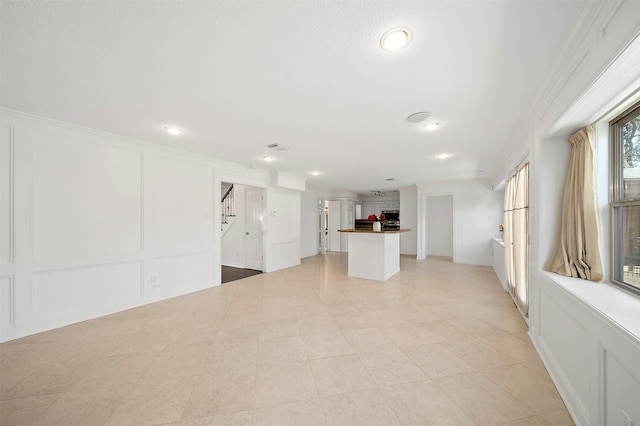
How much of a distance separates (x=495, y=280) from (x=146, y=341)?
266 inches

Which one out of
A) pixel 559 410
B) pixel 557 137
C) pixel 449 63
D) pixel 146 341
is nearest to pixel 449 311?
pixel 559 410

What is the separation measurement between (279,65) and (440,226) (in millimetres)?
9074

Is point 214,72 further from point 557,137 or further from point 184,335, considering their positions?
point 557,137

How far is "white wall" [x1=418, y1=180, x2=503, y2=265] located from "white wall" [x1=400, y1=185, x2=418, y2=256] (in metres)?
1.21

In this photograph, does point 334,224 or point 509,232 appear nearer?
point 509,232

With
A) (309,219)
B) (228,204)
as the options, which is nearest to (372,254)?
(309,219)

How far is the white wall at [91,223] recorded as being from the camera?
2801 millimetres

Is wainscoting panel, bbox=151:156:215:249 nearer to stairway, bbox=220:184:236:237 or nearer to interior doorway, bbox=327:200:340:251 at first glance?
stairway, bbox=220:184:236:237

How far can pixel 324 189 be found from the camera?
9789 millimetres

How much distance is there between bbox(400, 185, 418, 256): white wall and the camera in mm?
9195

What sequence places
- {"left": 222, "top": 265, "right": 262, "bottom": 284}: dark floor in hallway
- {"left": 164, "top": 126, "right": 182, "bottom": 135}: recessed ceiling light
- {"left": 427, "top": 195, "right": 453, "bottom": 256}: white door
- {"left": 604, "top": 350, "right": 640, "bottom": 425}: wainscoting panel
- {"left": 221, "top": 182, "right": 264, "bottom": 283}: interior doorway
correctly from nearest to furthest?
{"left": 604, "top": 350, "right": 640, "bottom": 425}: wainscoting panel → {"left": 164, "top": 126, "right": 182, "bottom": 135}: recessed ceiling light → {"left": 222, "top": 265, "right": 262, "bottom": 284}: dark floor in hallway → {"left": 221, "top": 182, "right": 264, "bottom": 283}: interior doorway → {"left": 427, "top": 195, "right": 453, "bottom": 256}: white door

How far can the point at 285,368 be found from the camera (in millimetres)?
2254

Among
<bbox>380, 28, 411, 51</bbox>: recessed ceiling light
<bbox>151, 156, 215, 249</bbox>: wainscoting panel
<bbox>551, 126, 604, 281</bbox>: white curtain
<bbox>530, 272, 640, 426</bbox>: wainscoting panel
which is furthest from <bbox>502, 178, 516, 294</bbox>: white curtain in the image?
<bbox>151, 156, 215, 249</bbox>: wainscoting panel

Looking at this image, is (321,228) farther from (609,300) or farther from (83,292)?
(609,300)
